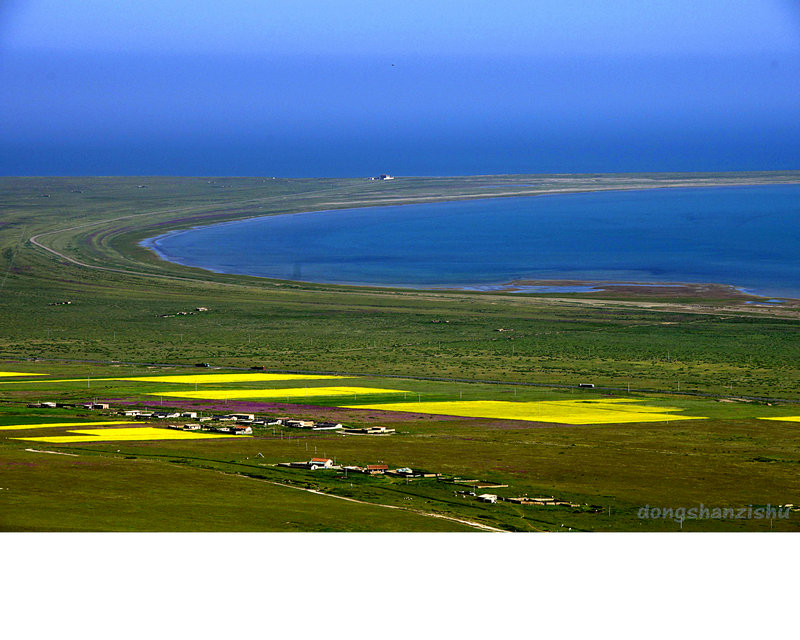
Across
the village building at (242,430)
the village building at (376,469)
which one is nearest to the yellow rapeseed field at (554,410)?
the village building at (242,430)

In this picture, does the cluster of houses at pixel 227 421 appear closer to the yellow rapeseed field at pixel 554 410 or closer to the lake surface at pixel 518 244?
the yellow rapeseed field at pixel 554 410

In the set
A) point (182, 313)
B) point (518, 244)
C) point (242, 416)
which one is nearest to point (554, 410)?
point (242, 416)

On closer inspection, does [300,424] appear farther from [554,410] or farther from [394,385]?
[394,385]

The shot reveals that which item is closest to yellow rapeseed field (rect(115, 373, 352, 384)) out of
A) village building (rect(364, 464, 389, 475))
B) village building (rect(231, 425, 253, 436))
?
village building (rect(231, 425, 253, 436))

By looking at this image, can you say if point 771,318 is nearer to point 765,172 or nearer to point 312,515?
point 312,515

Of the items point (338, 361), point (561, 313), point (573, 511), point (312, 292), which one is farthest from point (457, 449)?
point (312, 292)

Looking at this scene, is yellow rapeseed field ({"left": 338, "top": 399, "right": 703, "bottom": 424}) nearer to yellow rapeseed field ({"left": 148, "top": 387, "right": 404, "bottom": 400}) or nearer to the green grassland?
the green grassland
